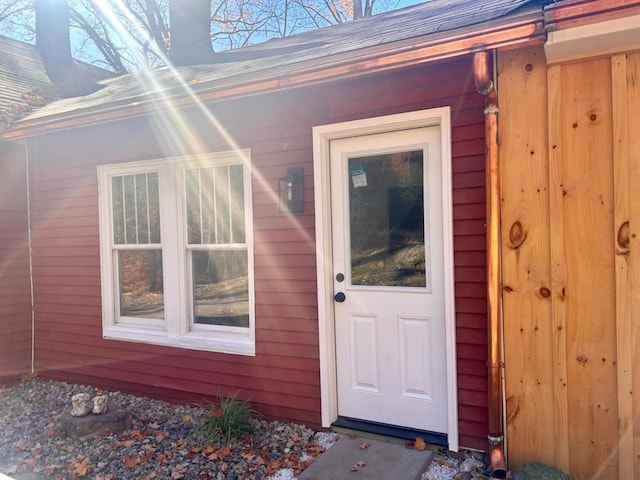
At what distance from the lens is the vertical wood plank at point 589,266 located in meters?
2.68

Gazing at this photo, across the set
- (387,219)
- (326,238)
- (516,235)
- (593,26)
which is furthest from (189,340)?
(593,26)

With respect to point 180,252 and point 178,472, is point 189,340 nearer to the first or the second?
point 180,252

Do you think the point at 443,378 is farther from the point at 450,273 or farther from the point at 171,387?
the point at 171,387

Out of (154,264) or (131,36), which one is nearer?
(154,264)

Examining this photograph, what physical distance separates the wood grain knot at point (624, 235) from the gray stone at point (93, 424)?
3.75 m

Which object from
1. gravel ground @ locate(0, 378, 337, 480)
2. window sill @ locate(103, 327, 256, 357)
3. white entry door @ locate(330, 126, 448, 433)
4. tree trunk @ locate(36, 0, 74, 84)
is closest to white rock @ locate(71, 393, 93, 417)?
gravel ground @ locate(0, 378, 337, 480)

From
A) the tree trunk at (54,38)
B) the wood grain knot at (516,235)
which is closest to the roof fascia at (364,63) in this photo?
the wood grain knot at (516,235)

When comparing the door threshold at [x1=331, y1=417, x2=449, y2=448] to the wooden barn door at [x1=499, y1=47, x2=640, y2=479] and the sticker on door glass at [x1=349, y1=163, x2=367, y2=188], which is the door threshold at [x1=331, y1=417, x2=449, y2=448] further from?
the sticker on door glass at [x1=349, y1=163, x2=367, y2=188]

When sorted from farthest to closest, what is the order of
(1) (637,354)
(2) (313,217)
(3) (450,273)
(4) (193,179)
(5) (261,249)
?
1. (4) (193,179)
2. (5) (261,249)
3. (2) (313,217)
4. (3) (450,273)
5. (1) (637,354)

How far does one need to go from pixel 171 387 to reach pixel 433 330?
2503 millimetres

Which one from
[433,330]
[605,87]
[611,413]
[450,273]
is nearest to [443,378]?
[433,330]

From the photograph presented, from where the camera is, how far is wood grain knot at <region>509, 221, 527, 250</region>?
284cm

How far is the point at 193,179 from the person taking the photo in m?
4.23

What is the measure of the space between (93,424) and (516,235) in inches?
133
